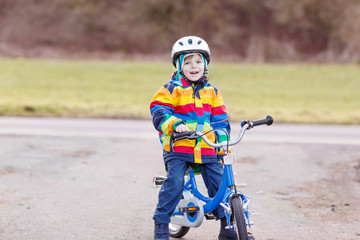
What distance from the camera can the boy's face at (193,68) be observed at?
15.5 ft

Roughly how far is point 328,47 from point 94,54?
1629 cm

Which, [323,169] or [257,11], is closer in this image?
[323,169]

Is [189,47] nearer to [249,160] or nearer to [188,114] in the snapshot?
[188,114]

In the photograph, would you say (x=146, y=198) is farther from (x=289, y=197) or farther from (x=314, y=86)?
(x=314, y=86)

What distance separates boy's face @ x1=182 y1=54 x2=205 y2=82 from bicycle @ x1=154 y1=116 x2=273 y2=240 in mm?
498

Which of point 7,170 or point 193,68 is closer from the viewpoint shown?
point 193,68

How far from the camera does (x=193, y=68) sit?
471cm

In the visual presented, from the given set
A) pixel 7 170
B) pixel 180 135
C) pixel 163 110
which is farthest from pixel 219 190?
pixel 7 170

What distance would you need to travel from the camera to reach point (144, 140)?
10.9 metres

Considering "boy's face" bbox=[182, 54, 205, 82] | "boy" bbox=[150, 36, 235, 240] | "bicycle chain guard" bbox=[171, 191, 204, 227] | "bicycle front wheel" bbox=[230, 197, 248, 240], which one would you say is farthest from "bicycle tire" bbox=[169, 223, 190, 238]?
"boy's face" bbox=[182, 54, 205, 82]

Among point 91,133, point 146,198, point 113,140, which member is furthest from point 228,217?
point 91,133

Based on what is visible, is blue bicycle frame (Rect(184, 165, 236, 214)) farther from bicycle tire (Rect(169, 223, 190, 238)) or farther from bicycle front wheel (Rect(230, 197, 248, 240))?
bicycle tire (Rect(169, 223, 190, 238))

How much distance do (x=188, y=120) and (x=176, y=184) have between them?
1.51ft

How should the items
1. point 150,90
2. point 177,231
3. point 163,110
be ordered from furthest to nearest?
1. point 150,90
2. point 177,231
3. point 163,110
